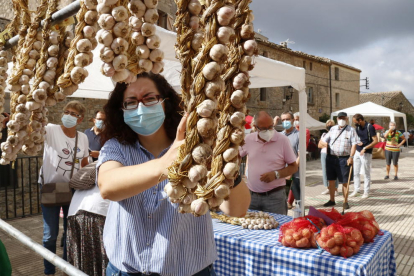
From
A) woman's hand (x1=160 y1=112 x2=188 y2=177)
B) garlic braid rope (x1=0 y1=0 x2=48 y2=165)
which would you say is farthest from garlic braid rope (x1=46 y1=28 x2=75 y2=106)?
woman's hand (x1=160 y1=112 x2=188 y2=177)

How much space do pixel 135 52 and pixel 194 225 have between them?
2.61 feet

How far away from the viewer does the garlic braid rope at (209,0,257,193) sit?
2.45 feet

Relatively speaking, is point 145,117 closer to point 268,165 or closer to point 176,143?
point 176,143

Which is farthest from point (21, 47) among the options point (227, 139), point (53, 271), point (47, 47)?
point (53, 271)

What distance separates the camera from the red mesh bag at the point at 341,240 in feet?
7.25

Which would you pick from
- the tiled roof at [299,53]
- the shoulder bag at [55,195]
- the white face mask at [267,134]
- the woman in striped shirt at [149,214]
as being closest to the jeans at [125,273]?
the woman in striped shirt at [149,214]

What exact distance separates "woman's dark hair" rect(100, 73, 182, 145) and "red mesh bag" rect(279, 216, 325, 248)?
1394 millimetres

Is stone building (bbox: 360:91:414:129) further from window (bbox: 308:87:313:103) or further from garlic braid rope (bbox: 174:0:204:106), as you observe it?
garlic braid rope (bbox: 174:0:204:106)

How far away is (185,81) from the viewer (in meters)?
0.82

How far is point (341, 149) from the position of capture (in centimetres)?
657

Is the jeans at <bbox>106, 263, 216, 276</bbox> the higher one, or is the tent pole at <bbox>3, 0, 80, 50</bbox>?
the tent pole at <bbox>3, 0, 80, 50</bbox>

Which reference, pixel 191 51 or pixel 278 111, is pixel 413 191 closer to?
pixel 191 51

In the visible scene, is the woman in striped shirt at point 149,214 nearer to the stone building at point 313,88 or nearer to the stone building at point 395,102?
the stone building at point 313,88

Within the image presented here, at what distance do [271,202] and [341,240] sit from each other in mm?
1742
